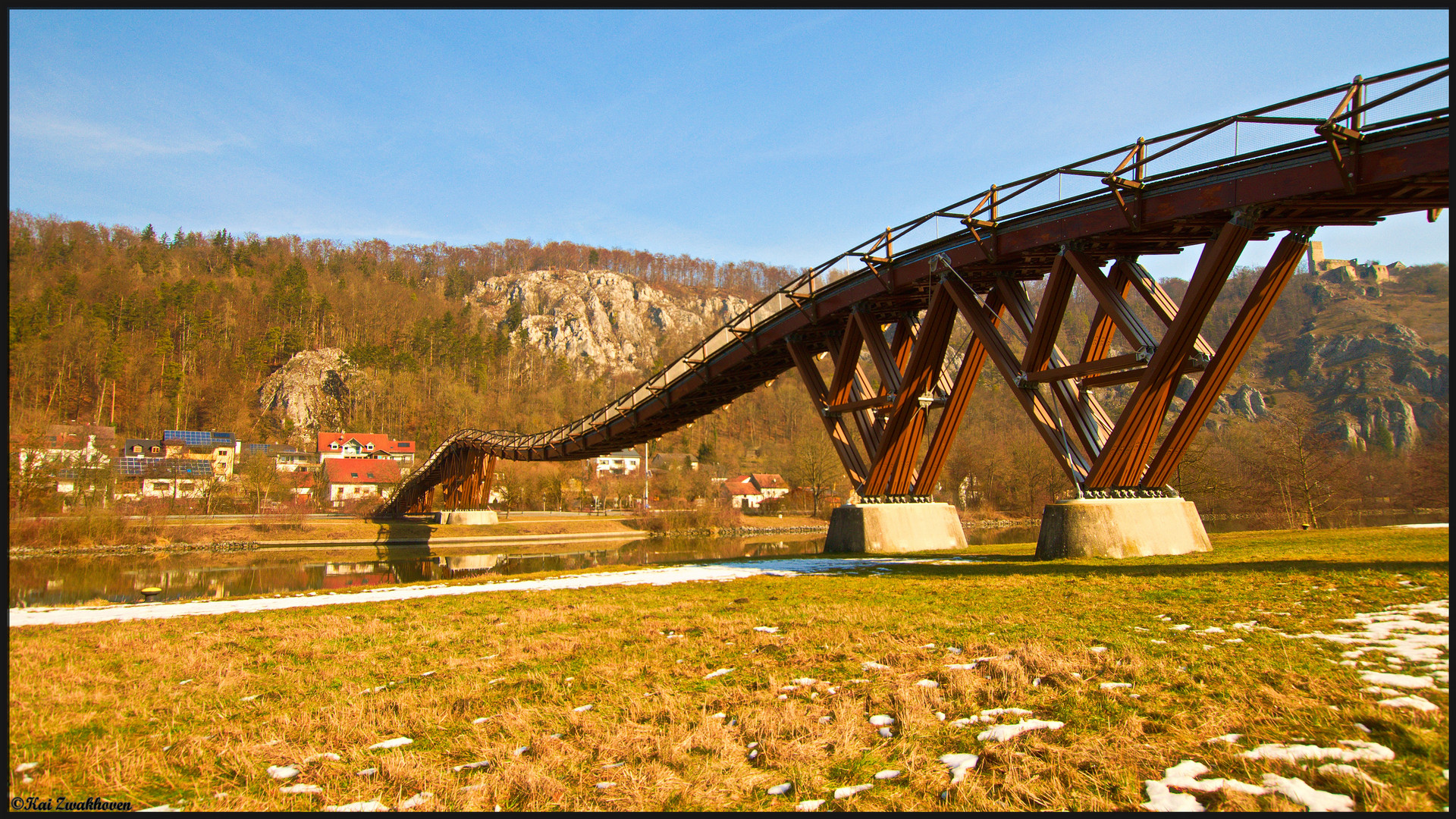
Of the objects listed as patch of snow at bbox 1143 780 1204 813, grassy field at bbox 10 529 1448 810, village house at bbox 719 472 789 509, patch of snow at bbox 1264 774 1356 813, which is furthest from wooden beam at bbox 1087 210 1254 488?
village house at bbox 719 472 789 509

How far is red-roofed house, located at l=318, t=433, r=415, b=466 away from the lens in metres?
113

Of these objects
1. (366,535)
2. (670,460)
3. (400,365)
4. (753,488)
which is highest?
(400,365)

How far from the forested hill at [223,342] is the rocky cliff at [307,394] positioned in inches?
93.5

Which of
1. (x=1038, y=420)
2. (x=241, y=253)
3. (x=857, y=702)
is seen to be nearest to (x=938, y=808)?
(x=857, y=702)

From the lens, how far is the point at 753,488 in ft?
374

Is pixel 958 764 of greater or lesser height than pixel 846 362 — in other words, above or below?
below

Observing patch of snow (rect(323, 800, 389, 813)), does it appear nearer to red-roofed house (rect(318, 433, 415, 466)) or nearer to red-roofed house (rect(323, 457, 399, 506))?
red-roofed house (rect(323, 457, 399, 506))

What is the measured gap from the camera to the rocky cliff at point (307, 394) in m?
123

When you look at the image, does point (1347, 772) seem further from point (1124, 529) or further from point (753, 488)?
point (753, 488)

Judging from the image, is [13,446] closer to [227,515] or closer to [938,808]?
[227,515]

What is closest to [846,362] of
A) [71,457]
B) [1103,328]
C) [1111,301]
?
[1103,328]

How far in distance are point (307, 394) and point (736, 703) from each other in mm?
140243

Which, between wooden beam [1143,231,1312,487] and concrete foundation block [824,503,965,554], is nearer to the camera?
wooden beam [1143,231,1312,487]

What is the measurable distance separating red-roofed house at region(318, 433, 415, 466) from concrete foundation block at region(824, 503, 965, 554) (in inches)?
4051
